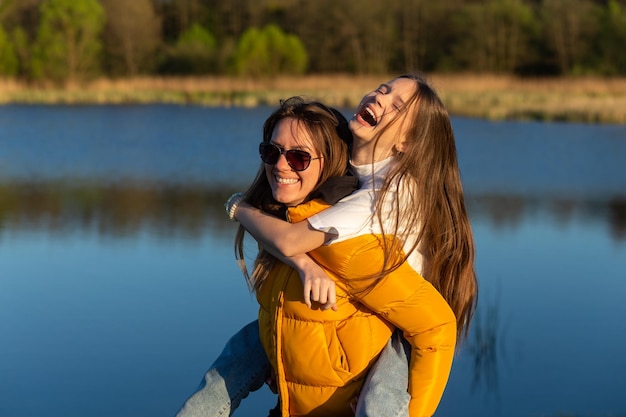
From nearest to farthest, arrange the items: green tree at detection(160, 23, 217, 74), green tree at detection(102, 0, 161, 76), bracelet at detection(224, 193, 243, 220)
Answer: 1. bracelet at detection(224, 193, 243, 220)
2. green tree at detection(160, 23, 217, 74)
3. green tree at detection(102, 0, 161, 76)

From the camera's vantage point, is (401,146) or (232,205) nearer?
(401,146)

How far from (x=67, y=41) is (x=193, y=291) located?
31.7 meters

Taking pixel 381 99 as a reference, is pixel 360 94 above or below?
below

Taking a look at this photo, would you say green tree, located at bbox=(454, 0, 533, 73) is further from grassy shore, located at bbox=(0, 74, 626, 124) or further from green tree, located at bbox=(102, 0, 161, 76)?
green tree, located at bbox=(102, 0, 161, 76)

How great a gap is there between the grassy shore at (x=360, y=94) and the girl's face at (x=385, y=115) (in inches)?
574

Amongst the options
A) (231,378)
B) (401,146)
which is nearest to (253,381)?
(231,378)

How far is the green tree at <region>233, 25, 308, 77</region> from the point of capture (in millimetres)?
33562

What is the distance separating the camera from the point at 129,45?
3706 cm

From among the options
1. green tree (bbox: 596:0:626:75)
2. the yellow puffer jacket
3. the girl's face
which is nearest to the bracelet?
the yellow puffer jacket

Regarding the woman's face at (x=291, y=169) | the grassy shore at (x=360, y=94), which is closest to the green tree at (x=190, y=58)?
the grassy shore at (x=360, y=94)

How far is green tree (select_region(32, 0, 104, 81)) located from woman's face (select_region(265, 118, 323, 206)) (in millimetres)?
32068

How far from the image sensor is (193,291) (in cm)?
495

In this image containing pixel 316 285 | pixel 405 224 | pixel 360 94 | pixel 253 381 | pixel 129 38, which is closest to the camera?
pixel 316 285

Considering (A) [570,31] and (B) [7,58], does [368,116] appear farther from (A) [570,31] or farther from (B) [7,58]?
(A) [570,31]
